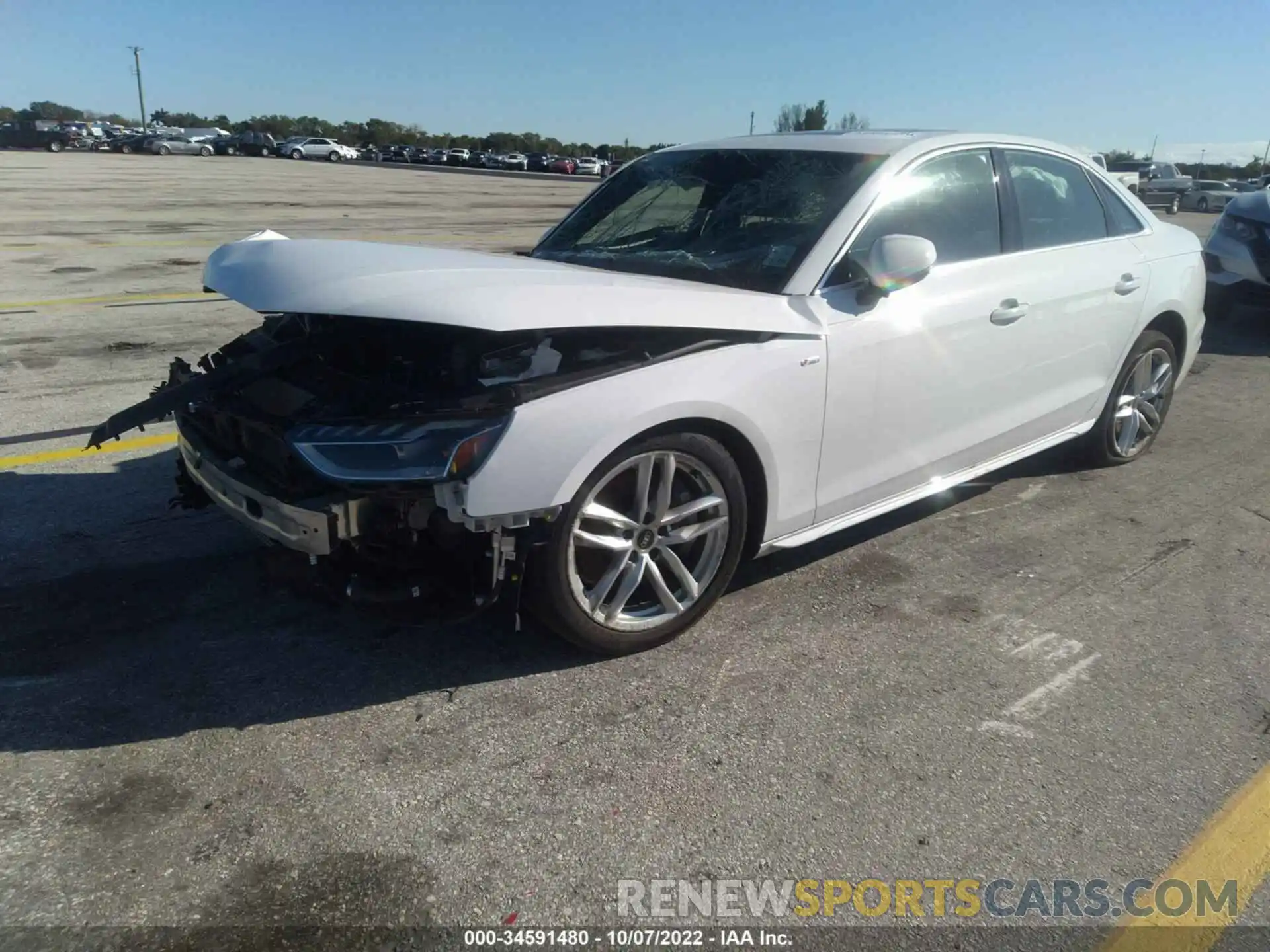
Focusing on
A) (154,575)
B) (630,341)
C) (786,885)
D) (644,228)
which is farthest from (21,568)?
(786,885)

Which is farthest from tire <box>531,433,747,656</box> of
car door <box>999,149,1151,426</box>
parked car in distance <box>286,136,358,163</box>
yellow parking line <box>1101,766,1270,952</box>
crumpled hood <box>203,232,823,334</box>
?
parked car in distance <box>286,136,358,163</box>

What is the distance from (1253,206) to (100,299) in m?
11.4

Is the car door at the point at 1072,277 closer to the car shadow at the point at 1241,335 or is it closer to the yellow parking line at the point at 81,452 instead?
the car shadow at the point at 1241,335

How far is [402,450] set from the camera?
2.74m

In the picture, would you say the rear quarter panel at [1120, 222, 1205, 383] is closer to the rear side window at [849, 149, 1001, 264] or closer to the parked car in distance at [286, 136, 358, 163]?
the rear side window at [849, 149, 1001, 264]

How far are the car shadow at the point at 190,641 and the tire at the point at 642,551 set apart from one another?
0.23 meters

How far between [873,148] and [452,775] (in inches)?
115

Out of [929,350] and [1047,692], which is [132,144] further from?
[1047,692]

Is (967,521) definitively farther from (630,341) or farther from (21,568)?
(21,568)

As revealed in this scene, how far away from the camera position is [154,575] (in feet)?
12.1

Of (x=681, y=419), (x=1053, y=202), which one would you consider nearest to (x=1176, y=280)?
(x=1053, y=202)

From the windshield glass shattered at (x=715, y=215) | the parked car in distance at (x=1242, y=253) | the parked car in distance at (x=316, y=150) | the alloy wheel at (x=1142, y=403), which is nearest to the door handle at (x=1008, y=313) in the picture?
the windshield glass shattered at (x=715, y=215)

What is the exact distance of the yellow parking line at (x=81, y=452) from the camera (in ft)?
15.7

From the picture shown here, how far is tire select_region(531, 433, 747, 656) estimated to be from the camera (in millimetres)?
2941
